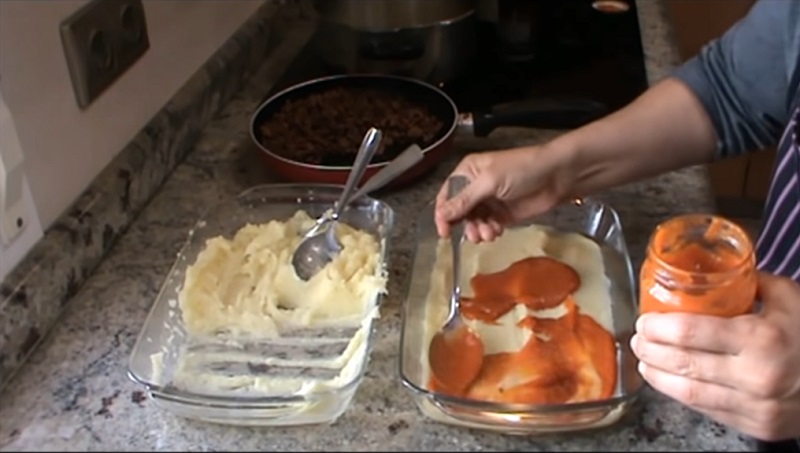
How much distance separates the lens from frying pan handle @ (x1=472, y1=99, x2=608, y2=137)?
1.10 m

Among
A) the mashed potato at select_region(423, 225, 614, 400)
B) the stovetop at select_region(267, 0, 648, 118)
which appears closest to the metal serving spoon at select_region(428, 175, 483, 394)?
the mashed potato at select_region(423, 225, 614, 400)

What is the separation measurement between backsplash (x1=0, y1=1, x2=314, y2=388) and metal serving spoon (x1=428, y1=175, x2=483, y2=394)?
1.12ft

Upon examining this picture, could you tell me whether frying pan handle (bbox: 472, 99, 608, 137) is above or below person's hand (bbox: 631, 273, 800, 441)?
below

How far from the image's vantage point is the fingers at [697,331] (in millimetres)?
600

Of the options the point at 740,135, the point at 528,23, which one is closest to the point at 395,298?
the point at 740,135

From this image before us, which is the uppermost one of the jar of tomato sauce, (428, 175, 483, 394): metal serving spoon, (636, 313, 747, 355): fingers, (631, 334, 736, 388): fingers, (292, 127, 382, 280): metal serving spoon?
the jar of tomato sauce

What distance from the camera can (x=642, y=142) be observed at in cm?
97

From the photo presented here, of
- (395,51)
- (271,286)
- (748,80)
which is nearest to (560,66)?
(395,51)

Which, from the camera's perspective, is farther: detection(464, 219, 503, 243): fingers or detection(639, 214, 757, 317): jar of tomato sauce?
detection(464, 219, 503, 243): fingers

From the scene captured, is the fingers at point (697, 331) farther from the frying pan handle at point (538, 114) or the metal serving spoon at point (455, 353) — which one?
the frying pan handle at point (538, 114)

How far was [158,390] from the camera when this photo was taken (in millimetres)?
707

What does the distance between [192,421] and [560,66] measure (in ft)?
2.66

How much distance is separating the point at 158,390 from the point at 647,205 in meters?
0.55

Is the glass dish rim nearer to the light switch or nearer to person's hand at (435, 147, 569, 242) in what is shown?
person's hand at (435, 147, 569, 242)
